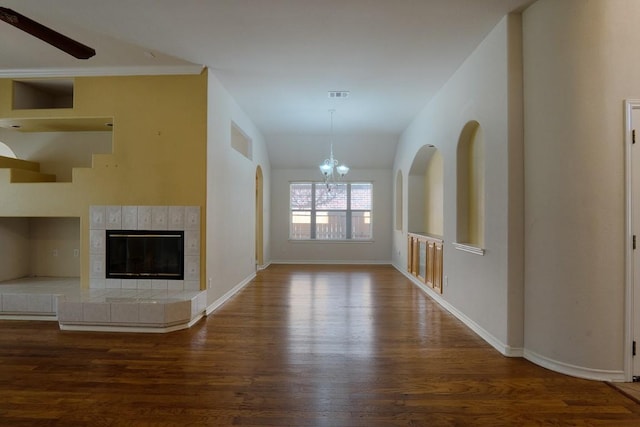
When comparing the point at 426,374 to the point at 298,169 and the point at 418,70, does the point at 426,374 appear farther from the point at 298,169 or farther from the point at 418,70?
the point at 298,169

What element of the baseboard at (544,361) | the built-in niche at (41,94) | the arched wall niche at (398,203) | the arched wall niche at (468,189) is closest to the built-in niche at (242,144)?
the built-in niche at (41,94)

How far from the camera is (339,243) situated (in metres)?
9.30

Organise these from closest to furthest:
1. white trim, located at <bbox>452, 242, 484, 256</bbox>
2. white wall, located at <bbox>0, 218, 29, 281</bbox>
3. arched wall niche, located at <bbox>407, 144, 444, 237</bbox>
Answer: white trim, located at <bbox>452, 242, 484, 256</bbox>, white wall, located at <bbox>0, 218, 29, 281</bbox>, arched wall niche, located at <bbox>407, 144, 444, 237</bbox>

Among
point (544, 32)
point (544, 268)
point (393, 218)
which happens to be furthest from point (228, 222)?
point (393, 218)

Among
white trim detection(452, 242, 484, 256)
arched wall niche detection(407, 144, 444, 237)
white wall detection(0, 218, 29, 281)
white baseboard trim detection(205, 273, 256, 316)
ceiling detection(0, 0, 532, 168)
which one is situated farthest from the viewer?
arched wall niche detection(407, 144, 444, 237)

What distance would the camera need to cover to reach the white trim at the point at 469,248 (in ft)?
11.9

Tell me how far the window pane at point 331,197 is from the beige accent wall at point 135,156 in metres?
5.41

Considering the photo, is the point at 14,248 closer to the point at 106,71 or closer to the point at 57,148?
the point at 57,148

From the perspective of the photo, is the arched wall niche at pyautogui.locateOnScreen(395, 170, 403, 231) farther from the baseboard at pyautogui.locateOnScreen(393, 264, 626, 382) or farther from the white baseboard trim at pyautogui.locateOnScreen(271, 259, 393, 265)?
the baseboard at pyautogui.locateOnScreen(393, 264, 626, 382)

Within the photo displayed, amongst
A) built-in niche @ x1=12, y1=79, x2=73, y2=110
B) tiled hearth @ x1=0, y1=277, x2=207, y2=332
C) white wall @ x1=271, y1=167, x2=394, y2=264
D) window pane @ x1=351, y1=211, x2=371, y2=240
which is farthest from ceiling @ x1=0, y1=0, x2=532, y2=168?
window pane @ x1=351, y1=211, x2=371, y2=240

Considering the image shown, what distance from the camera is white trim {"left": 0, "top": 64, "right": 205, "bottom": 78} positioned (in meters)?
4.28

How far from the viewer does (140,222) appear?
171 inches

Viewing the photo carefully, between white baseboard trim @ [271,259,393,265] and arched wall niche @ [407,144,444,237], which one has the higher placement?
arched wall niche @ [407,144,444,237]

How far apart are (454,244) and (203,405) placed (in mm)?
→ 3417
